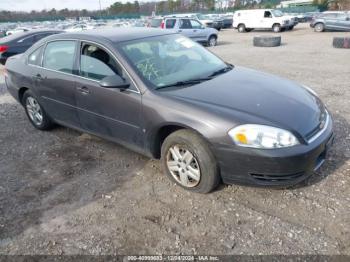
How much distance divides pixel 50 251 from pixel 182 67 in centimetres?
236

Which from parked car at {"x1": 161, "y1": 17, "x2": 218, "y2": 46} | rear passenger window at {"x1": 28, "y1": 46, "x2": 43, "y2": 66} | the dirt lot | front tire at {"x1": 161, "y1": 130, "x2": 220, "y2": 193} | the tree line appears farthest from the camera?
the tree line

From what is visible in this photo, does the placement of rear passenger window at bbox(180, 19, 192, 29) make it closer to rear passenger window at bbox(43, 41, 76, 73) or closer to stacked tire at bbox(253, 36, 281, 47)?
stacked tire at bbox(253, 36, 281, 47)

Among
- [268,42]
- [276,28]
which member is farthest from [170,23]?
[276,28]

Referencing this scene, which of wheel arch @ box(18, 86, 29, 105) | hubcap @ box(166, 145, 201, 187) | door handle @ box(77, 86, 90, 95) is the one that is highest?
door handle @ box(77, 86, 90, 95)

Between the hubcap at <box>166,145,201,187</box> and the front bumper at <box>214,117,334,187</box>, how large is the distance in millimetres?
301

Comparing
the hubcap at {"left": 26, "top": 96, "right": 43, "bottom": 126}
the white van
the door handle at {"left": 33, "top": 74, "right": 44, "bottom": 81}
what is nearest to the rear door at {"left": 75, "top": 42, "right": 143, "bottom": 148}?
the door handle at {"left": 33, "top": 74, "right": 44, "bottom": 81}

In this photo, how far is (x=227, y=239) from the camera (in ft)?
8.93

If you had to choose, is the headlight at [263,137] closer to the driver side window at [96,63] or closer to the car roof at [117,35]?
the driver side window at [96,63]

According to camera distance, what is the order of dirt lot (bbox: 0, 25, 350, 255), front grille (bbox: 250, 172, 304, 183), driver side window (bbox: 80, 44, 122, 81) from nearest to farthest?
dirt lot (bbox: 0, 25, 350, 255) → front grille (bbox: 250, 172, 304, 183) → driver side window (bbox: 80, 44, 122, 81)

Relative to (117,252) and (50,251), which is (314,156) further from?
(50,251)

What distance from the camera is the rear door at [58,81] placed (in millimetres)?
4156

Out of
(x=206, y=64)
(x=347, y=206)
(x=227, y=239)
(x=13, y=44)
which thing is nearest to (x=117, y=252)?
(x=227, y=239)

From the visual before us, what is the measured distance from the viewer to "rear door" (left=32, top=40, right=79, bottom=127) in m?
4.16

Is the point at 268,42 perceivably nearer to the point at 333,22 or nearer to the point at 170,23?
the point at 170,23
